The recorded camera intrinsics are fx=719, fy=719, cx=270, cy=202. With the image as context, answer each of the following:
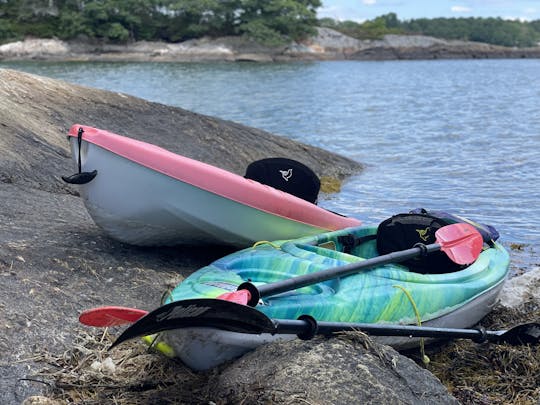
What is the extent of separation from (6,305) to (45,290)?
330 millimetres

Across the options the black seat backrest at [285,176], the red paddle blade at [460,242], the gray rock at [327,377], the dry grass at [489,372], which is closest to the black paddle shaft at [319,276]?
the red paddle blade at [460,242]

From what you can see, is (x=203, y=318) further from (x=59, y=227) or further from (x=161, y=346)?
(x=59, y=227)

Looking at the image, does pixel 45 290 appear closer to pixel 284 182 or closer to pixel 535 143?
pixel 284 182

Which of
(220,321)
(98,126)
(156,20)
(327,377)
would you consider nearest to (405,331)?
(327,377)

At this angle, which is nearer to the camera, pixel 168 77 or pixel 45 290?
pixel 45 290

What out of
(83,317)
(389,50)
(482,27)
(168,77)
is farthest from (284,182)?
(482,27)

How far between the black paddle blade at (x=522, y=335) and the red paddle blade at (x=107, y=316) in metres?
2.03

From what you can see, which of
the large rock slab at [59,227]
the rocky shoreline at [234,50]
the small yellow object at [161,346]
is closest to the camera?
the small yellow object at [161,346]

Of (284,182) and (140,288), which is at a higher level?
(284,182)

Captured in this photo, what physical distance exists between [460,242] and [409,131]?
503 inches

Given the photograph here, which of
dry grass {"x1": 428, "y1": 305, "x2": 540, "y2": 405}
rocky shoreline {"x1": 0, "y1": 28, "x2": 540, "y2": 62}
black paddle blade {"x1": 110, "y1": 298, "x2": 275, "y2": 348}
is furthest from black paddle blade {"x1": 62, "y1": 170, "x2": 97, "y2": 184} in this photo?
rocky shoreline {"x1": 0, "y1": 28, "x2": 540, "y2": 62}

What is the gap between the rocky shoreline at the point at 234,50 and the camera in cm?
5766

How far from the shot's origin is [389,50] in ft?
241

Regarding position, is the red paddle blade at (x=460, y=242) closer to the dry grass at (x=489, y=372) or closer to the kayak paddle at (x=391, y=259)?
the kayak paddle at (x=391, y=259)
